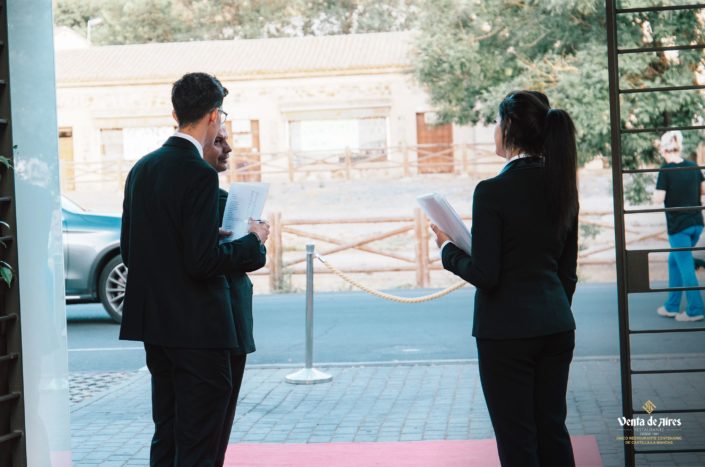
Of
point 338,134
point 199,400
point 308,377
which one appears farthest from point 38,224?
point 338,134

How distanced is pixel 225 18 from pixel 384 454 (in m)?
33.8

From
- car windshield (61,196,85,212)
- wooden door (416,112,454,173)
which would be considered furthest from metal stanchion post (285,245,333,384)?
wooden door (416,112,454,173)

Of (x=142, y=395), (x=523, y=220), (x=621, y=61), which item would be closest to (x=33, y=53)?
(x=523, y=220)

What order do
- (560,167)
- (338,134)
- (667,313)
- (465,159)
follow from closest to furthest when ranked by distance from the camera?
1. (560,167)
2. (667,313)
3. (465,159)
4. (338,134)

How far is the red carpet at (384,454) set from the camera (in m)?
5.47

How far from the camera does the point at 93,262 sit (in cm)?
1174

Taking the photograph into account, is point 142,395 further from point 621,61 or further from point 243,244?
point 621,61

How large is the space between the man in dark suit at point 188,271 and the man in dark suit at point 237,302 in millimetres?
114

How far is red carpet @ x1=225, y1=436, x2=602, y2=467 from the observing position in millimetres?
5469

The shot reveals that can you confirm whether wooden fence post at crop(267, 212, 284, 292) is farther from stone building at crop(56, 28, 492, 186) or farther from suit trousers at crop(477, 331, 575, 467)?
suit trousers at crop(477, 331, 575, 467)

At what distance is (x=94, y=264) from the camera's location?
462 inches

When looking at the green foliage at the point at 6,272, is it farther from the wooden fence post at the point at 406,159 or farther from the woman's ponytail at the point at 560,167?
the wooden fence post at the point at 406,159

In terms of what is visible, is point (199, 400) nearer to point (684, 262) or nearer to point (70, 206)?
point (684, 262)

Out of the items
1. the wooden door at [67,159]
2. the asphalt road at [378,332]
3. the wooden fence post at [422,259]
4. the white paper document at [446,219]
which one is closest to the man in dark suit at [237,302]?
the white paper document at [446,219]
